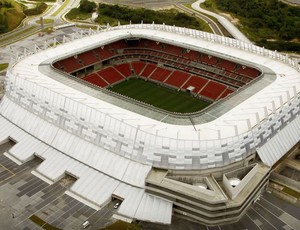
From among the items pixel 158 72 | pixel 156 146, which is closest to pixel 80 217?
pixel 156 146

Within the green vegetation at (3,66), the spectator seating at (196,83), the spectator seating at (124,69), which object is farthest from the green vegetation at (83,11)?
the spectator seating at (196,83)

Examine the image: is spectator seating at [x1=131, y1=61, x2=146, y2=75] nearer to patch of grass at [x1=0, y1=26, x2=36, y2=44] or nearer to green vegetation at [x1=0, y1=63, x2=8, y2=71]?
green vegetation at [x1=0, y1=63, x2=8, y2=71]

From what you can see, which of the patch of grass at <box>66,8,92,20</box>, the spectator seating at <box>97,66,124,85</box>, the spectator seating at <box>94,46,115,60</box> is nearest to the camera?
the spectator seating at <box>97,66,124,85</box>

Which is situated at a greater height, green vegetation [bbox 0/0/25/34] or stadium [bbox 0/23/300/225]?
stadium [bbox 0/23/300/225]

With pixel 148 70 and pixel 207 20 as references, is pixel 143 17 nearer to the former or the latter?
pixel 207 20

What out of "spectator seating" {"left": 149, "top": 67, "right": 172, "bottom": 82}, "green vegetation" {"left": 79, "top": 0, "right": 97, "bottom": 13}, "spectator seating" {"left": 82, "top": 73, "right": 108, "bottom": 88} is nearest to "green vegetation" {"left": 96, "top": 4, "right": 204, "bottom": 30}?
"green vegetation" {"left": 79, "top": 0, "right": 97, "bottom": 13}

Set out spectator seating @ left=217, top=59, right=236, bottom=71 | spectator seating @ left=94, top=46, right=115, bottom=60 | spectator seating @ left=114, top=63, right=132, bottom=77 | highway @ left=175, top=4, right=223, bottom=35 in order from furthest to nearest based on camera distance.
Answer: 1. highway @ left=175, top=4, right=223, bottom=35
2. spectator seating @ left=114, top=63, right=132, bottom=77
3. spectator seating @ left=94, top=46, right=115, bottom=60
4. spectator seating @ left=217, top=59, right=236, bottom=71

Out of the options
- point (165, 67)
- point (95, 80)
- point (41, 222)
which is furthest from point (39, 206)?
point (165, 67)

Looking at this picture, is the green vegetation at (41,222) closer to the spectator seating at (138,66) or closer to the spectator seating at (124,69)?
the spectator seating at (124,69)
